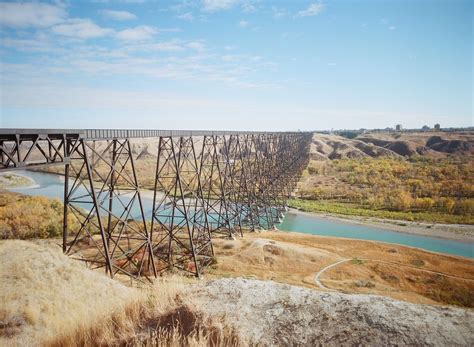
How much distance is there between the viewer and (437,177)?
147 ft

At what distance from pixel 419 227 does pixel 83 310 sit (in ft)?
94.9

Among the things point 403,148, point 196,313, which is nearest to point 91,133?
point 196,313

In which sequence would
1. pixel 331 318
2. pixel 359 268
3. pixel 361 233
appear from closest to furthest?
pixel 331 318 < pixel 359 268 < pixel 361 233

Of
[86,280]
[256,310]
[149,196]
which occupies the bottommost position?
[149,196]

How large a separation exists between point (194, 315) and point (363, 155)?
77.4 m

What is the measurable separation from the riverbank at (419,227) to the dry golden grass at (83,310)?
83.7 ft

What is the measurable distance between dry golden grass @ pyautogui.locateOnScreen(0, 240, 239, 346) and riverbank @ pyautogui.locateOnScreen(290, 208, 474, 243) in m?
25.5

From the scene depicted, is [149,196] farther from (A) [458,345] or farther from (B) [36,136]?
(A) [458,345]

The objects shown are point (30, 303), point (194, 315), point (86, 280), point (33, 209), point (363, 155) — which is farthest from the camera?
point (363, 155)

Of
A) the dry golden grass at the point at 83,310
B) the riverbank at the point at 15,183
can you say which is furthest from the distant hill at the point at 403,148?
the dry golden grass at the point at 83,310

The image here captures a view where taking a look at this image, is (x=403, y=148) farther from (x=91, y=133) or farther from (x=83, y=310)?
(x=83, y=310)

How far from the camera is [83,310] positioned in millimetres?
5848

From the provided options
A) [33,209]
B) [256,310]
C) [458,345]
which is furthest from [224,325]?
[33,209]

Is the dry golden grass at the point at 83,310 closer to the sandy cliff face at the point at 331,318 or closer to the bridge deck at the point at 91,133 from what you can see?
the sandy cliff face at the point at 331,318
